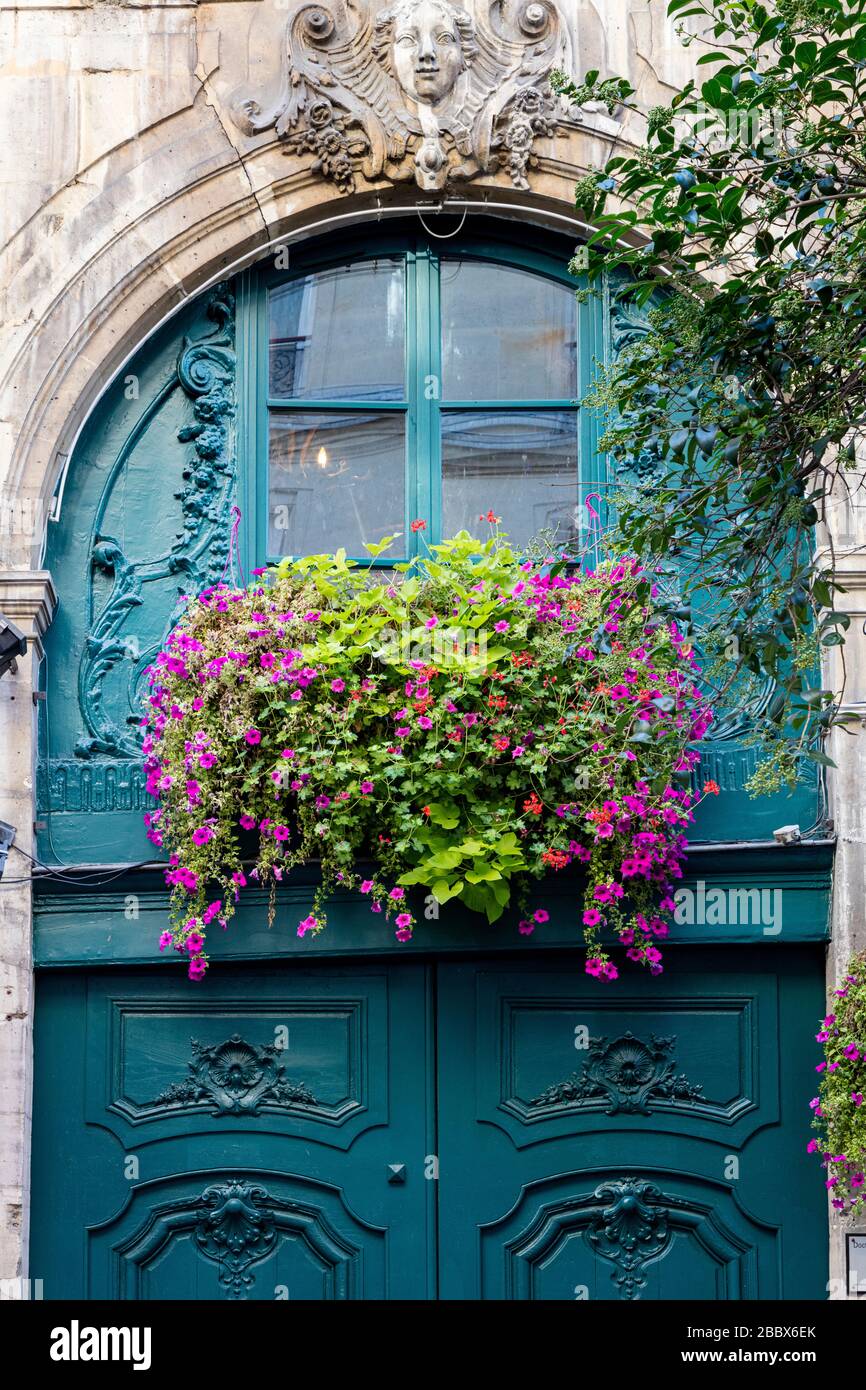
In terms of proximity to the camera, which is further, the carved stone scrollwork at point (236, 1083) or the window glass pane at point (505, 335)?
the window glass pane at point (505, 335)

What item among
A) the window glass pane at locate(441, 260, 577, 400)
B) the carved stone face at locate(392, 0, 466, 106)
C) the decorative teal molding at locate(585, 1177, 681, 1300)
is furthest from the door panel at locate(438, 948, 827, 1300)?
the carved stone face at locate(392, 0, 466, 106)

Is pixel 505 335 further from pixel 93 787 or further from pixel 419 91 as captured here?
pixel 93 787

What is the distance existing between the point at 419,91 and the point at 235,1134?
13.9 feet

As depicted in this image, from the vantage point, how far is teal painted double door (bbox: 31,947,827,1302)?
288 inches

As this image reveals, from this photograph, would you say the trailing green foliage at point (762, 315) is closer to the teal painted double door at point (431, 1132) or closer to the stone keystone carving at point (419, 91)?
the teal painted double door at point (431, 1132)

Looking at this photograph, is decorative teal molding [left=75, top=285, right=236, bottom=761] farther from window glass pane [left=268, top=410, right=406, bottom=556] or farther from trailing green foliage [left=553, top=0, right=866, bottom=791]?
trailing green foliage [left=553, top=0, right=866, bottom=791]

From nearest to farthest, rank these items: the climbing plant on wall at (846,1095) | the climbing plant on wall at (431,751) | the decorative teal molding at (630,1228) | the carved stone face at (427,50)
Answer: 1. the climbing plant on wall at (846,1095)
2. the climbing plant on wall at (431,751)
3. the decorative teal molding at (630,1228)
4. the carved stone face at (427,50)

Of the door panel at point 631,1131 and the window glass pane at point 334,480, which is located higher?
the window glass pane at point 334,480

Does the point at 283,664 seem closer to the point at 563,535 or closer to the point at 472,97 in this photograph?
the point at 563,535

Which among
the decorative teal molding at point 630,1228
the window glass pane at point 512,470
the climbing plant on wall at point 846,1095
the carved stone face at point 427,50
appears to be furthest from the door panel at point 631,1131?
the carved stone face at point 427,50

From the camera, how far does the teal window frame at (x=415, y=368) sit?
25.9 ft

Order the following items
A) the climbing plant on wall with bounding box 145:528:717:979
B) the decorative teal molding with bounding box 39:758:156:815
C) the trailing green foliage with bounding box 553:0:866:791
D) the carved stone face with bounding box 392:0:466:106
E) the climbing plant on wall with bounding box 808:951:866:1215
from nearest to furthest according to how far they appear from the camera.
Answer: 1. the trailing green foliage with bounding box 553:0:866:791
2. the climbing plant on wall with bounding box 808:951:866:1215
3. the climbing plant on wall with bounding box 145:528:717:979
4. the decorative teal molding with bounding box 39:758:156:815
5. the carved stone face with bounding box 392:0:466:106

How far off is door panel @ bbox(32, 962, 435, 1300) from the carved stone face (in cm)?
357

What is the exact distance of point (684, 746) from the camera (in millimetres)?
6891
